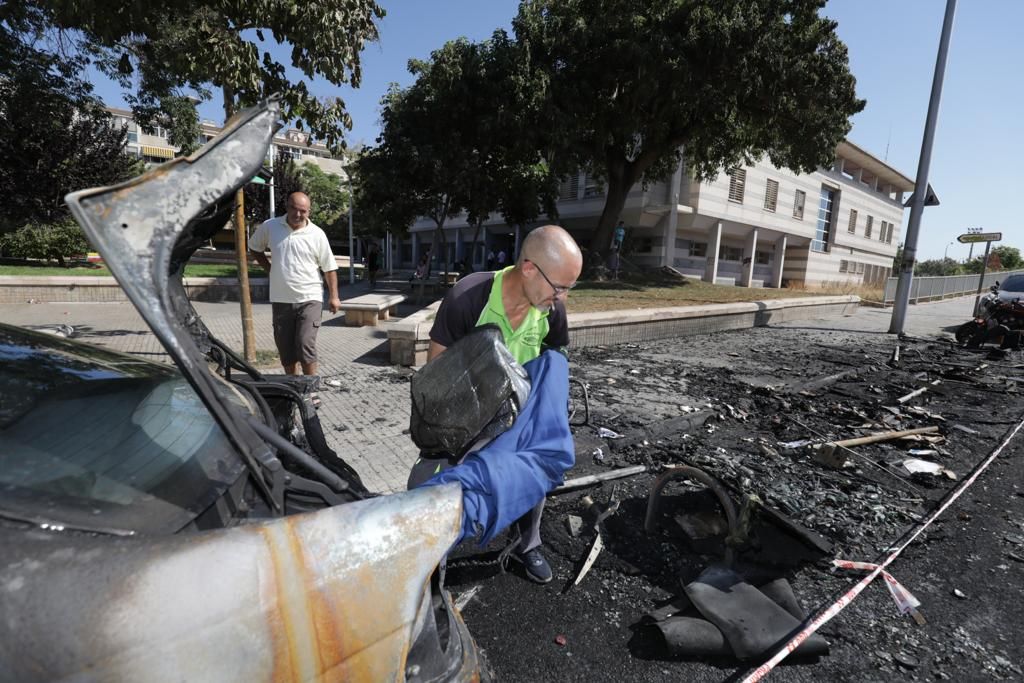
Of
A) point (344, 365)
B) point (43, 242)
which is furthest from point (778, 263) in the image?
point (43, 242)

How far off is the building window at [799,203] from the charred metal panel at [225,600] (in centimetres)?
3757

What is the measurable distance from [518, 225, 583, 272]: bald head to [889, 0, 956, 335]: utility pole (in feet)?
48.7

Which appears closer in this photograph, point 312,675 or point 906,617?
point 312,675

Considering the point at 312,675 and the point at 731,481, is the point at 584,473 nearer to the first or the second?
the point at 731,481

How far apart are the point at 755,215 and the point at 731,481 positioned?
29.9m

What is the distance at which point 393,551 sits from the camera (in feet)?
3.72

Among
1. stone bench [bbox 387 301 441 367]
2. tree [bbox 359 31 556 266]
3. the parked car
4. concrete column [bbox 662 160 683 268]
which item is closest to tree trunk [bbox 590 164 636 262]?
tree [bbox 359 31 556 266]

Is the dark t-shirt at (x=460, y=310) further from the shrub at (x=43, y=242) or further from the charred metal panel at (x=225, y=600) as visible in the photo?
the shrub at (x=43, y=242)

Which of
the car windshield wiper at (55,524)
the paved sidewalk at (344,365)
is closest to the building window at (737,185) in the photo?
the paved sidewalk at (344,365)

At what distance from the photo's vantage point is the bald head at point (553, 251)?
2289 millimetres

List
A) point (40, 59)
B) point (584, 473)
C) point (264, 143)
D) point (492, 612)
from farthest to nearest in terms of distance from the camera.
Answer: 1. point (40, 59)
2. point (584, 473)
3. point (492, 612)
4. point (264, 143)

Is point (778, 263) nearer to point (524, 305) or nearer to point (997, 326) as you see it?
point (997, 326)

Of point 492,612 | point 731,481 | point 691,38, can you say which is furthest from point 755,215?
point 492,612

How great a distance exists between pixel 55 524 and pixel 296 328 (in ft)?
13.3
